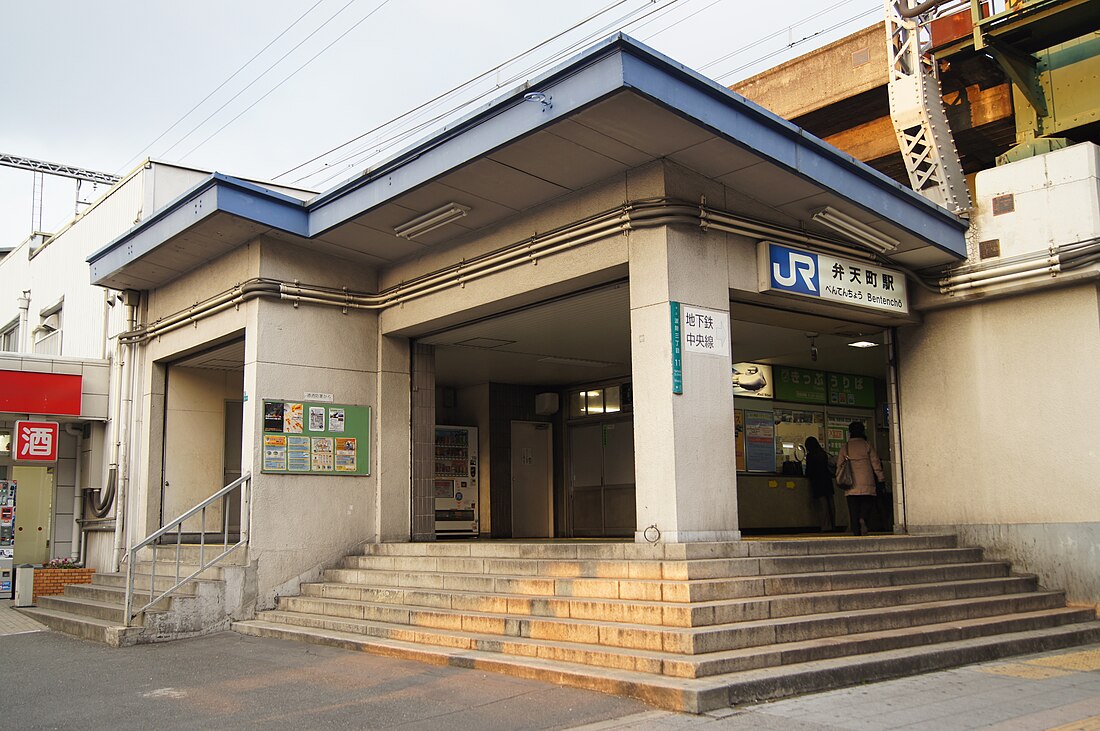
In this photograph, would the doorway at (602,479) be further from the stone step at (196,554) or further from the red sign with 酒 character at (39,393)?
the red sign with 酒 character at (39,393)

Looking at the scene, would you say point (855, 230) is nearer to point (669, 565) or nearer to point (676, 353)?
point (676, 353)

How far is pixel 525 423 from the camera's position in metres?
17.4

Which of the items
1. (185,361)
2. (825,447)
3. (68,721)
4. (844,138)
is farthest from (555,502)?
(68,721)

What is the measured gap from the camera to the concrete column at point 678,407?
8438 millimetres

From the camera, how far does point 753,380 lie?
15734 millimetres

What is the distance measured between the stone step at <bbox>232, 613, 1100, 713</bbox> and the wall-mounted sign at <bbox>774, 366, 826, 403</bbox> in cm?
731

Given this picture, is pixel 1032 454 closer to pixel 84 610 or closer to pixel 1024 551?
pixel 1024 551

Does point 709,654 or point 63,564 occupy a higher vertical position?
point 63,564

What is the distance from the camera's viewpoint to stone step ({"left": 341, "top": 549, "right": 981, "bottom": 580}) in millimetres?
7883

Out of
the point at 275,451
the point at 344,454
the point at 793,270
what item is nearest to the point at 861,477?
the point at 793,270

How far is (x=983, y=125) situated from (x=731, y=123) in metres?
7.44

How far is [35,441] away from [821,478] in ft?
39.2

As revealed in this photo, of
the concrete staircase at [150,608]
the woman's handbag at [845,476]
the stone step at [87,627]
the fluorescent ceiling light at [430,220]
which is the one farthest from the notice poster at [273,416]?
the woman's handbag at [845,476]

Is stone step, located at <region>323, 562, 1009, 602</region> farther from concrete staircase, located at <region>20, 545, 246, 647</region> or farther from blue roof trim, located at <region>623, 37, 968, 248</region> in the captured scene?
blue roof trim, located at <region>623, 37, 968, 248</region>
